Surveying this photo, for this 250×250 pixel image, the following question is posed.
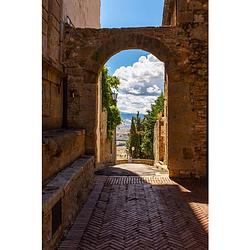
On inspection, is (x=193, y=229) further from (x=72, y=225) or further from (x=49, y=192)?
(x=49, y=192)

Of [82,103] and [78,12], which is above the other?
[78,12]

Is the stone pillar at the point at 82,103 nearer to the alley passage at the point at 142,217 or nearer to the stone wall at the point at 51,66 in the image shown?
the stone wall at the point at 51,66

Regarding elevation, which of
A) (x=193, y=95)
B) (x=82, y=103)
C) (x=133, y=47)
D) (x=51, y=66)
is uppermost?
(x=133, y=47)

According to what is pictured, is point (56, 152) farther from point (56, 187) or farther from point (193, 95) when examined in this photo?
point (193, 95)

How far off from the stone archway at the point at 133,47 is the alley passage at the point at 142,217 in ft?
4.33

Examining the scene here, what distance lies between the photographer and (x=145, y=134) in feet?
104

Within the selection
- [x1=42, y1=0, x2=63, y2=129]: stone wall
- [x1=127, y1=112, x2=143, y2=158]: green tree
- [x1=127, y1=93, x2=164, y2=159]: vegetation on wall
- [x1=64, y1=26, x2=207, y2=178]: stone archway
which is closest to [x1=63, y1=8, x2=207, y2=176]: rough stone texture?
[x1=64, y1=26, x2=207, y2=178]: stone archway

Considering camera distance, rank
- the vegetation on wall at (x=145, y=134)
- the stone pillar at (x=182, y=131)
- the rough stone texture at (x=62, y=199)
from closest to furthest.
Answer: the rough stone texture at (x=62, y=199) < the stone pillar at (x=182, y=131) < the vegetation on wall at (x=145, y=134)

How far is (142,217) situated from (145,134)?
87.4 feet

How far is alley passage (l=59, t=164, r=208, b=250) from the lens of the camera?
13.1 ft

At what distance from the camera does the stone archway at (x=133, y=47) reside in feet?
27.6

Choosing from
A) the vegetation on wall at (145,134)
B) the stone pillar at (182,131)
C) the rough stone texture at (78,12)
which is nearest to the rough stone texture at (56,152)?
the stone pillar at (182,131)

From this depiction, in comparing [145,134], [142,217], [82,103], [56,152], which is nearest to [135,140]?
[145,134]
